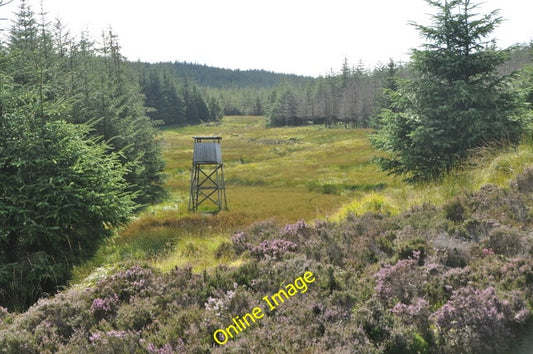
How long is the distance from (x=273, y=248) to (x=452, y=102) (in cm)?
935

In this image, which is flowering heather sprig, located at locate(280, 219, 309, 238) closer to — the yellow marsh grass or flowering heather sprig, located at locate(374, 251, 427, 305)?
the yellow marsh grass

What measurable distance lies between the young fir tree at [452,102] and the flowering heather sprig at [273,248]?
753 cm

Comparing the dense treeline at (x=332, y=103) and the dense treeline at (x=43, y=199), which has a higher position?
the dense treeline at (x=332, y=103)

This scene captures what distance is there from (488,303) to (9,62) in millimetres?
12040

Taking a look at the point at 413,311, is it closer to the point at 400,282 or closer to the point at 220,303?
the point at 400,282

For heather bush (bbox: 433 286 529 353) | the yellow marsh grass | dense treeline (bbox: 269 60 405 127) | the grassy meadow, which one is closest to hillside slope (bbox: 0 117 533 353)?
heather bush (bbox: 433 286 529 353)

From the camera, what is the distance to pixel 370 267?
565 cm

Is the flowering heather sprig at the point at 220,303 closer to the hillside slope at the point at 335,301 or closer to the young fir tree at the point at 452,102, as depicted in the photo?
the hillside slope at the point at 335,301

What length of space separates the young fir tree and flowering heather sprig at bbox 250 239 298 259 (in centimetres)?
753

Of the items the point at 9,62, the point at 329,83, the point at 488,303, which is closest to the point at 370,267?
the point at 488,303

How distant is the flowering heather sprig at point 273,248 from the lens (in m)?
6.73

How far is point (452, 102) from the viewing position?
1266 cm

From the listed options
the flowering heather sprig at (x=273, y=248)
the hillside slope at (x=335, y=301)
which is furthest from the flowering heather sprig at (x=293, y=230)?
the hillside slope at (x=335, y=301)

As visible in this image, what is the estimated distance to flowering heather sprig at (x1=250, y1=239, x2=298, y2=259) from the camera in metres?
6.73
